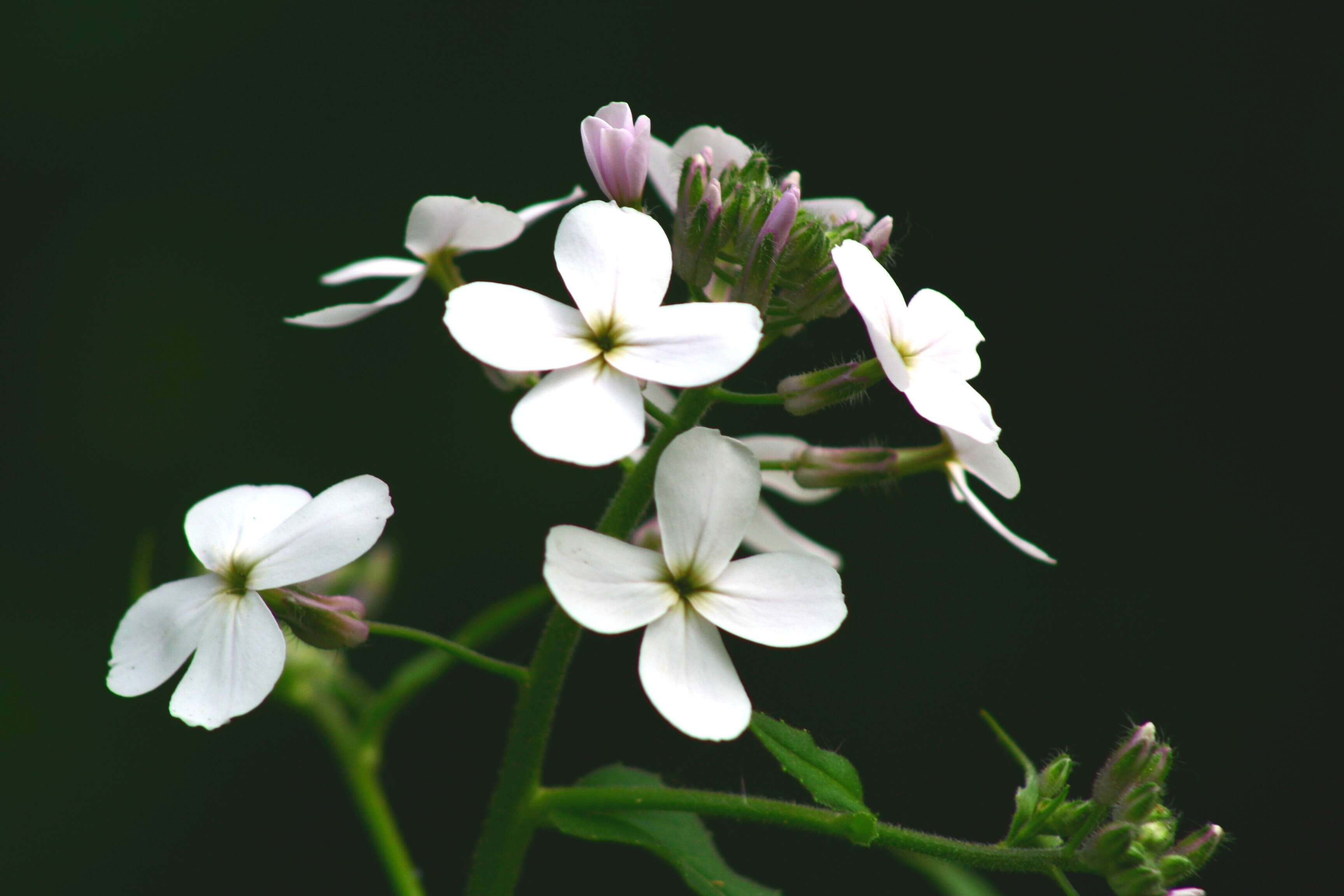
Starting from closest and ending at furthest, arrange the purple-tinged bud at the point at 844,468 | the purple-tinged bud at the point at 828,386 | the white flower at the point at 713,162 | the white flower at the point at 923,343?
1. the white flower at the point at 923,343
2. the purple-tinged bud at the point at 828,386
3. the purple-tinged bud at the point at 844,468
4. the white flower at the point at 713,162

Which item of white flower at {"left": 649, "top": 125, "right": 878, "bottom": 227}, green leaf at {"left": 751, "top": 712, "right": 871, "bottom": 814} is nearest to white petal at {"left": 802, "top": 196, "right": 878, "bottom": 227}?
white flower at {"left": 649, "top": 125, "right": 878, "bottom": 227}

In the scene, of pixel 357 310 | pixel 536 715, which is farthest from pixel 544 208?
pixel 536 715

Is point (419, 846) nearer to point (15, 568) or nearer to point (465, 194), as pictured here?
point (15, 568)

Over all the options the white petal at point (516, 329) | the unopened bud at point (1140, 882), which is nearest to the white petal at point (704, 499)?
the white petal at point (516, 329)

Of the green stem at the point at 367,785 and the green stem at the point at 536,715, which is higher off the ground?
the green stem at the point at 536,715

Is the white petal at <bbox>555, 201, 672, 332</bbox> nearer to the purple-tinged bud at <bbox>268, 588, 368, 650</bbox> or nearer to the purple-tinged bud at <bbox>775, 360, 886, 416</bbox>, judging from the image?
the purple-tinged bud at <bbox>775, 360, 886, 416</bbox>

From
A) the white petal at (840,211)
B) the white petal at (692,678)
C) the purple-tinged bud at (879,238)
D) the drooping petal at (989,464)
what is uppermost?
the purple-tinged bud at (879,238)

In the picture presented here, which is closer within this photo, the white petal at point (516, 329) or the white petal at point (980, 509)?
the white petal at point (516, 329)

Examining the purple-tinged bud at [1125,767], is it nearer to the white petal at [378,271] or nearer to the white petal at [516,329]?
the white petal at [516,329]
